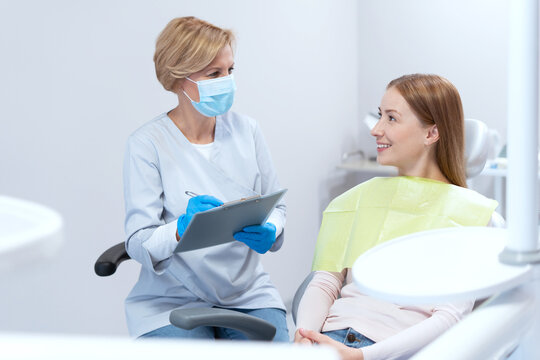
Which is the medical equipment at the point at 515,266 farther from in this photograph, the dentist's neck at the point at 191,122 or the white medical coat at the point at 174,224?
the dentist's neck at the point at 191,122

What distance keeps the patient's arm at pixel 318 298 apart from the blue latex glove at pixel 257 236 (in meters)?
0.17

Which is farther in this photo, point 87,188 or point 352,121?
point 352,121

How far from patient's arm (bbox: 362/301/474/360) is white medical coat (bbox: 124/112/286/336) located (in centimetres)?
56

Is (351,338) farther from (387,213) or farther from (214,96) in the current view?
(214,96)

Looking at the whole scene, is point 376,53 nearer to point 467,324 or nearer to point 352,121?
point 352,121

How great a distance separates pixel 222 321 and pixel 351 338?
288mm

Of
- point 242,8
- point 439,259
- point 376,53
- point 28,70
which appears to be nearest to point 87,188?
point 28,70

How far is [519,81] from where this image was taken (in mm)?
480

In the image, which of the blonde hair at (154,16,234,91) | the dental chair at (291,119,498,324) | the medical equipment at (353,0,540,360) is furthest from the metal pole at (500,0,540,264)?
the blonde hair at (154,16,234,91)

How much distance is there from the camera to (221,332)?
165 cm

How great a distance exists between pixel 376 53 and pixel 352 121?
1.48ft

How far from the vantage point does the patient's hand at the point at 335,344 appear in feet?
4.08

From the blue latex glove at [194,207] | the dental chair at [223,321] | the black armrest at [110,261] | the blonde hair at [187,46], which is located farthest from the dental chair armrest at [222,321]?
the blonde hair at [187,46]

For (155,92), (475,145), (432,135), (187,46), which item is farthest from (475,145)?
Answer: (155,92)
